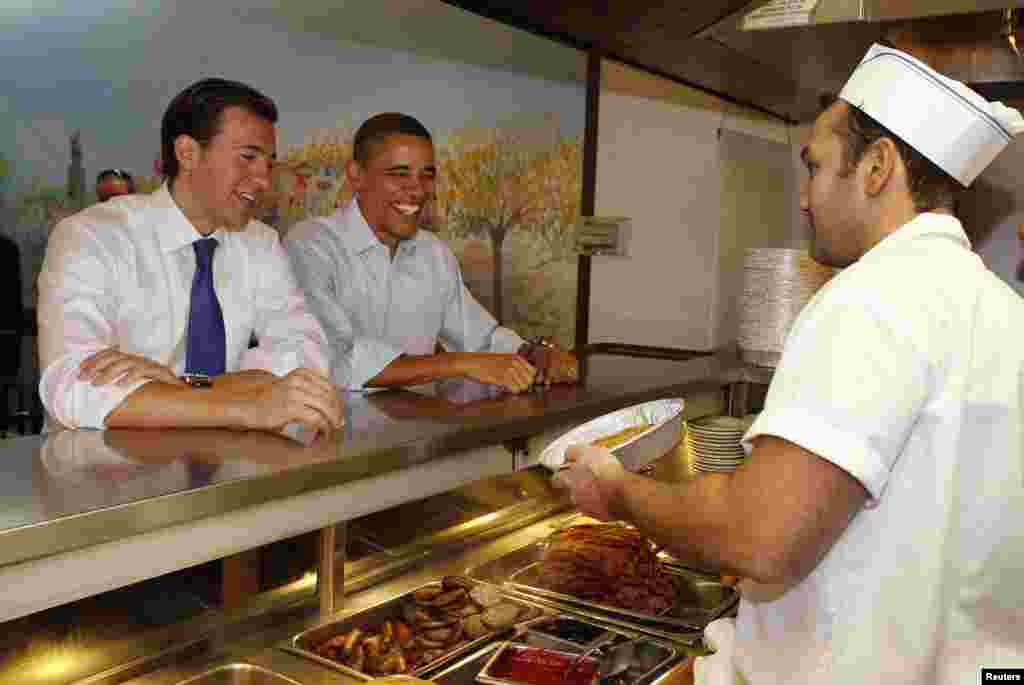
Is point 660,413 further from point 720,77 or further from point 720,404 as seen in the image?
point 720,77

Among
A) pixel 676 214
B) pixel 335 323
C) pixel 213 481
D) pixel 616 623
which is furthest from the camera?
pixel 676 214

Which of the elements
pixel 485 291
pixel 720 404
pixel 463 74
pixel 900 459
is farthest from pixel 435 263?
pixel 900 459

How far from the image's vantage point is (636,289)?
3758 millimetres

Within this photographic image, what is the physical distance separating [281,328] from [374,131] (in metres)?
0.78

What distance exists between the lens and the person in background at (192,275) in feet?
5.28

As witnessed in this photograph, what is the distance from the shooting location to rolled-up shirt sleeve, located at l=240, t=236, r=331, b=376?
1.90m

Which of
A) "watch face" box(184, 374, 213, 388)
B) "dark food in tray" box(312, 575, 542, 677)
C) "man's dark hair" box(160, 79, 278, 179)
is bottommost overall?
"dark food in tray" box(312, 575, 542, 677)

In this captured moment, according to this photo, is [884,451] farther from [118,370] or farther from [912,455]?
[118,370]

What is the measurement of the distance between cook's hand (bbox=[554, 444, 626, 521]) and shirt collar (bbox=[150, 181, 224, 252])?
0.98 m

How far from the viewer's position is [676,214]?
3773 millimetres

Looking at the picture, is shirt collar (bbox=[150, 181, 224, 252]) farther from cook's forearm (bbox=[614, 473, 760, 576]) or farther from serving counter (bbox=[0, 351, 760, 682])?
cook's forearm (bbox=[614, 473, 760, 576])

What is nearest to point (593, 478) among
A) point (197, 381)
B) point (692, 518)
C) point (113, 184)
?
point (692, 518)

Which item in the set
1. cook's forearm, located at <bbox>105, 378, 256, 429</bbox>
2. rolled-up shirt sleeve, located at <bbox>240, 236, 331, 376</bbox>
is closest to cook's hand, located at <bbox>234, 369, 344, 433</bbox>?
cook's forearm, located at <bbox>105, 378, 256, 429</bbox>

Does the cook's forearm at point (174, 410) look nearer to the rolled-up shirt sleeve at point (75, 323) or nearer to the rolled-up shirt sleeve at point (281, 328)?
the rolled-up shirt sleeve at point (75, 323)
